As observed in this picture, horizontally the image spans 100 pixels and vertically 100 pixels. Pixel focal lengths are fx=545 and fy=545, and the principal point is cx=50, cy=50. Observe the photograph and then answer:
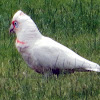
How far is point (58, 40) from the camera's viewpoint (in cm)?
884

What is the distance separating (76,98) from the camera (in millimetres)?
Answer: 6082

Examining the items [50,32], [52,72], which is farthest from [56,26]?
[52,72]

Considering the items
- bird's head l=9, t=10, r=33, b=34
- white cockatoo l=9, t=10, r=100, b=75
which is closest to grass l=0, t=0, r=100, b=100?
white cockatoo l=9, t=10, r=100, b=75

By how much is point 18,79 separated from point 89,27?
2993mm

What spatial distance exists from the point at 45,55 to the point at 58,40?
1956 millimetres

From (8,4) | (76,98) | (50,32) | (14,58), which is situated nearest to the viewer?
(76,98)

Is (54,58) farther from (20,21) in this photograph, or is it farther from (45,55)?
(20,21)

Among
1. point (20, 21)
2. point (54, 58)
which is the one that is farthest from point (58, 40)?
point (54, 58)

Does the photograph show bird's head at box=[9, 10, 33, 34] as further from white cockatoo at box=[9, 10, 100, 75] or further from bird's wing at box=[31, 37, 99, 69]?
bird's wing at box=[31, 37, 99, 69]

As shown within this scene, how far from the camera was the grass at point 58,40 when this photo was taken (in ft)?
20.4

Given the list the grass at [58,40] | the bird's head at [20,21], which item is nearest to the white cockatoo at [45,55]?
the bird's head at [20,21]

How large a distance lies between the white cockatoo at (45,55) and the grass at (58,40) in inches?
5.5

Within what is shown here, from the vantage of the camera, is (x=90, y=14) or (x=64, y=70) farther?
(x=90, y=14)

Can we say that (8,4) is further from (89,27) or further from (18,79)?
(18,79)
